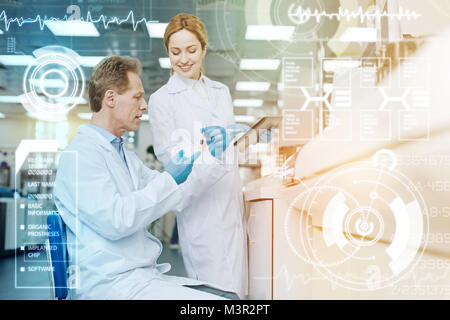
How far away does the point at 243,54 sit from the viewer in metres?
1.91

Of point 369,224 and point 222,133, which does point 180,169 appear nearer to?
point 222,133

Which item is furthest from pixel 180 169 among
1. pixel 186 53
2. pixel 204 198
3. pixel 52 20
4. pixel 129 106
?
pixel 52 20

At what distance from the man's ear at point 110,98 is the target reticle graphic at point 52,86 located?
0.36m

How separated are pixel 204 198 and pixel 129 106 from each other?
54 centimetres

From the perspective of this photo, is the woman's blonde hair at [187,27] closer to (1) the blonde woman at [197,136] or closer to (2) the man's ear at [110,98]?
(1) the blonde woman at [197,136]

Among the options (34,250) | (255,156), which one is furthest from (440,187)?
(34,250)

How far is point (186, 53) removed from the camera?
1.93 m

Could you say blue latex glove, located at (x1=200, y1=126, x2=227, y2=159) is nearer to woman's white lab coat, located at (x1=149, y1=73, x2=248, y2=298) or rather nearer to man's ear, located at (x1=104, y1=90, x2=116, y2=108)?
woman's white lab coat, located at (x1=149, y1=73, x2=248, y2=298)

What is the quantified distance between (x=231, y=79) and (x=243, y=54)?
0.12m

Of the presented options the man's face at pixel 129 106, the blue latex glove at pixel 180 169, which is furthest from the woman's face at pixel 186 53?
the blue latex glove at pixel 180 169

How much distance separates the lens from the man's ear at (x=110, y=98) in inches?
61.4

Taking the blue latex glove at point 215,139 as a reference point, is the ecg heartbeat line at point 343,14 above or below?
above
